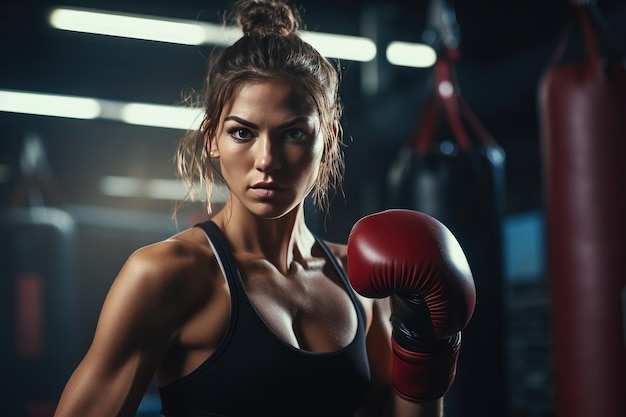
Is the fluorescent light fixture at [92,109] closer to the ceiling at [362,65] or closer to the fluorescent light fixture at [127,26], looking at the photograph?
the ceiling at [362,65]

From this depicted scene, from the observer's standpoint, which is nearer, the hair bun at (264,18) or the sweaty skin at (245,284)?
the sweaty skin at (245,284)

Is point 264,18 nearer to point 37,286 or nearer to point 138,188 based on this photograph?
point 37,286

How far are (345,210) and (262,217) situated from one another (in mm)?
8378

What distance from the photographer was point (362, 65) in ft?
20.2

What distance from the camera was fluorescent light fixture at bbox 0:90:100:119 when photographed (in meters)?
6.50

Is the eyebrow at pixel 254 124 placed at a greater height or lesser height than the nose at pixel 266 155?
greater

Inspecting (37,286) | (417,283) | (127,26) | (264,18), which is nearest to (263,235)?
(417,283)

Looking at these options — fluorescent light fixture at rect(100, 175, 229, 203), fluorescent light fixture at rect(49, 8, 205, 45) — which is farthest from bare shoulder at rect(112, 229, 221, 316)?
fluorescent light fixture at rect(100, 175, 229, 203)

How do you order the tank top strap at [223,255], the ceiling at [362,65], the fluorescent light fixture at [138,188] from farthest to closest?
the fluorescent light fixture at [138,188] < the ceiling at [362,65] < the tank top strap at [223,255]

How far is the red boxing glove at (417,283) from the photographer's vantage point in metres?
1.46

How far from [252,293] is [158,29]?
4.08m

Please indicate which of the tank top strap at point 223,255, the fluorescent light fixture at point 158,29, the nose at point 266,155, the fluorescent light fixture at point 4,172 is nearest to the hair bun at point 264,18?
the nose at point 266,155

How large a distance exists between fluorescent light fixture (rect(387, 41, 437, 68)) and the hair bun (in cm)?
410

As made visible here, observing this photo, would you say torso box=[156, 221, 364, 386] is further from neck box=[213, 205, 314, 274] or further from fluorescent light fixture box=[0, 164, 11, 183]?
fluorescent light fixture box=[0, 164, 11, 183]
